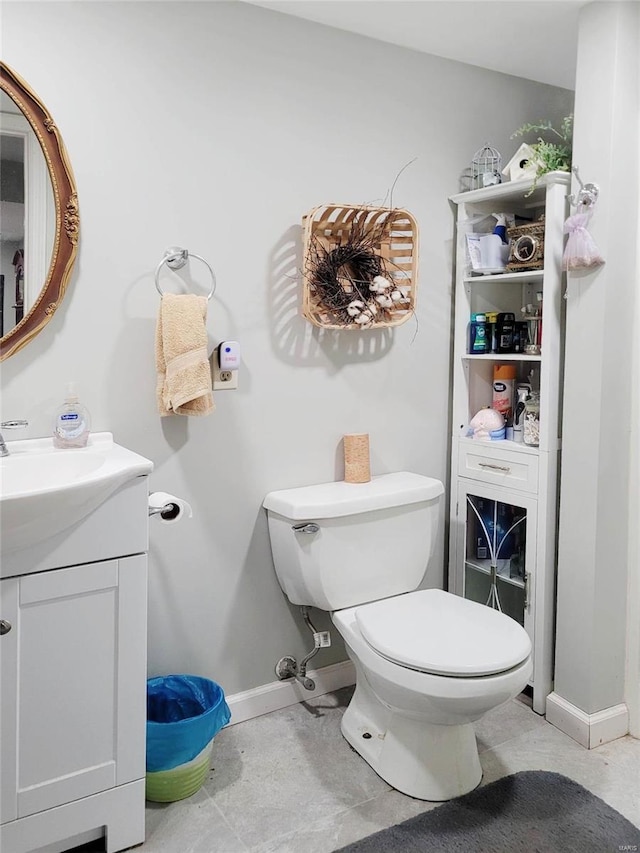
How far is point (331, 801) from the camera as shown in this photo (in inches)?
71.7

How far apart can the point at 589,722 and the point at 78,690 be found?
1.48 meters

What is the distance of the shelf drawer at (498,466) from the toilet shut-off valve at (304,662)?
0.76 metres

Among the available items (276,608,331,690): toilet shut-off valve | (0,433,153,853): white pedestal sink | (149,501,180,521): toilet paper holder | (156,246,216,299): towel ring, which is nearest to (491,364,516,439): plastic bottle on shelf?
(276,608,331,690): toilet shut-off valve

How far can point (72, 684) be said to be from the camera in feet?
5.06

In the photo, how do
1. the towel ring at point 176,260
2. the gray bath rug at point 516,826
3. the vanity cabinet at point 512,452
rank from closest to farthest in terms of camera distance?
1. the gray bath rug at point 516,826
2. the towel ring at point 176,260
3. the vanity cabinet at point 512,452

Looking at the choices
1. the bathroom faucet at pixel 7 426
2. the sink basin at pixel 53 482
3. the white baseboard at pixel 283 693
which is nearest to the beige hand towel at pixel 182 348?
the sink basin at pixel 53 482

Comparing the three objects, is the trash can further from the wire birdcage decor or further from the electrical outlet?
the wire birdcage decor

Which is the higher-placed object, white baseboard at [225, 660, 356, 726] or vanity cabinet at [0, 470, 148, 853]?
vanity cabinet at [0, 470, 148, 853]

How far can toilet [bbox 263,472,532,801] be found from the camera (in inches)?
67.3

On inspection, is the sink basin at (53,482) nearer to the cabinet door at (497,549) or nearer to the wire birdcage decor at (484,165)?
the cabinet door at (497,549)

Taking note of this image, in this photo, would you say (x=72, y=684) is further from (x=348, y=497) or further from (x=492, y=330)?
(x=492, y=330)

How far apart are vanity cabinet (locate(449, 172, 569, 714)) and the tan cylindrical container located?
0.43 m

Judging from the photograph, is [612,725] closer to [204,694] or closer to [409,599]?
[409,599]

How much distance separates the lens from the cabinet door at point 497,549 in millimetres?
2283
